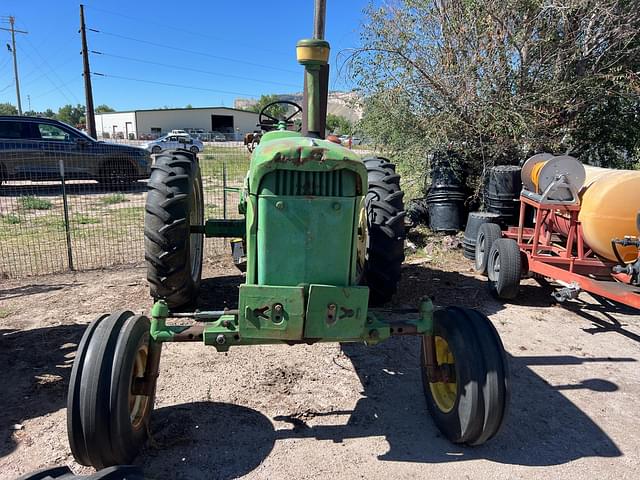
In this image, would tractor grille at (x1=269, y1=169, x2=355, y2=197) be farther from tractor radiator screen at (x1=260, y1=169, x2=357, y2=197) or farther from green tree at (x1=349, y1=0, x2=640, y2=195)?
green tree at (x1=349, y1=0, x2=640, y2=195)

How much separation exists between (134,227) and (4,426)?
6.38 m

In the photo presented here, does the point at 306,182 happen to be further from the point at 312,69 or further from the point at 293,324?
the point at 312,69

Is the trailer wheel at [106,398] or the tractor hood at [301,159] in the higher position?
the tractor hood at [301,159]

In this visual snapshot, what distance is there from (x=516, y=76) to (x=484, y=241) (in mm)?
3494

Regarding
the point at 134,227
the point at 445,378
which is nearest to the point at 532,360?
the point at 445,378

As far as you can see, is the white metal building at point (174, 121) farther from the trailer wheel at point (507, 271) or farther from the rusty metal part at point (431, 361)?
the rusty metal part at point (431, 361)

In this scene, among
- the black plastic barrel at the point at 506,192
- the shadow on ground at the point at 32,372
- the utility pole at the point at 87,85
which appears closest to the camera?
the shadow on ground at the point at 32,372

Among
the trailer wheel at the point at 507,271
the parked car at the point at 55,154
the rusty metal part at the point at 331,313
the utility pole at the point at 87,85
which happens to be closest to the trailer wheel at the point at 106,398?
the rusty metal part at the point at 331,313

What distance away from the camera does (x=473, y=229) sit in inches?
283

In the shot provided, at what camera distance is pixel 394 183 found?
4836 mm

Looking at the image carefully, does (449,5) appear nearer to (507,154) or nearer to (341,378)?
(507,154)

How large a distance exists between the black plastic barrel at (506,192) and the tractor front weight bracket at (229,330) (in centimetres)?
493

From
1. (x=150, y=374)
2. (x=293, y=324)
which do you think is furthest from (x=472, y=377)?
(x=150, y=374)

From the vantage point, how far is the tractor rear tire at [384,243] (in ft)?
14.9
